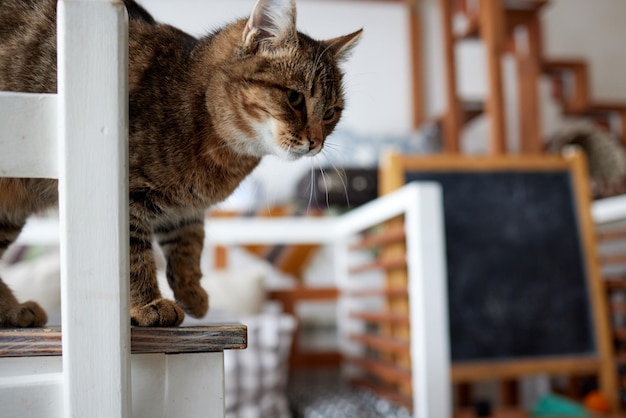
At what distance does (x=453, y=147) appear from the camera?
8.79ft

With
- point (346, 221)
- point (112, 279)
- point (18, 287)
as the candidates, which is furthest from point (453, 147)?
point (112, 279)

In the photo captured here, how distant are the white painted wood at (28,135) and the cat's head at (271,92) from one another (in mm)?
218

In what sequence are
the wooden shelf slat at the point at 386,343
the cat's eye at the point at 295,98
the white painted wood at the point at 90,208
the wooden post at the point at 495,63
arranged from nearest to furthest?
the white painted wood at the point at 90,208 < the cat's eye at the point at 295,98 < the wooden shelf slat at the point at 386,343 < the wooden post at the point at 495,63

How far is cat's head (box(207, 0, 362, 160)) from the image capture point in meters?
0.66

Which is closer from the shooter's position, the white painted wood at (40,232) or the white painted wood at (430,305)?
the white painted wood at (430,305)

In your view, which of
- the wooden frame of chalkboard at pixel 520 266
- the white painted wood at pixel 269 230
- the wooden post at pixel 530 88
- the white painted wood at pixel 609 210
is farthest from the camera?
the wooden post at pixel 530 88

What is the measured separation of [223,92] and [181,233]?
0.61ft

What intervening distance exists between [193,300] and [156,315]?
0.16 metres

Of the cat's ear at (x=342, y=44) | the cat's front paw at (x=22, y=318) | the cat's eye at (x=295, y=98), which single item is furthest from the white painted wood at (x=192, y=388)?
the cat's ear at (x=342, y=44)

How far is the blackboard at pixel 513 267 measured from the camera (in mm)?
1936

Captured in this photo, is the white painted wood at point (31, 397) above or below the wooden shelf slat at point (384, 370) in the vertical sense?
above

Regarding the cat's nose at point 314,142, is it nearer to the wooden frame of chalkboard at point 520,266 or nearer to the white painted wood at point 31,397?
the white painted wood at point 31,397

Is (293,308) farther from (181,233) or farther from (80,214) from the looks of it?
(80,214)

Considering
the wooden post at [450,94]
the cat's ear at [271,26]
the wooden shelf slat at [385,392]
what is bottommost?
the wooden shelf slat at [385,392]
